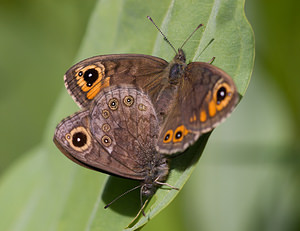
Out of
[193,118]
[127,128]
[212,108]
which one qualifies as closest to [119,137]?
[127,128]

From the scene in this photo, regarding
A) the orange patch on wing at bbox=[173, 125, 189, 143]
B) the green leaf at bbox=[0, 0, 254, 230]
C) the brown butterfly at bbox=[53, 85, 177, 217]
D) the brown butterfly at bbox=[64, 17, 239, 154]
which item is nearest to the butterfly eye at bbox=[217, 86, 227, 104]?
the brown butterfly at bbox=[64, 17, 239, 154]

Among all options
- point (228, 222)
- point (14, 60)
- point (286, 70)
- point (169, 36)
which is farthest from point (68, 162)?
point (14, 60)

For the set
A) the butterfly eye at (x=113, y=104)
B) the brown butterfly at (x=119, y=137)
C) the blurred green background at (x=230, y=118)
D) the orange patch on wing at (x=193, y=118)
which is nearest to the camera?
the orange patch on wing at (x=193, y=118)

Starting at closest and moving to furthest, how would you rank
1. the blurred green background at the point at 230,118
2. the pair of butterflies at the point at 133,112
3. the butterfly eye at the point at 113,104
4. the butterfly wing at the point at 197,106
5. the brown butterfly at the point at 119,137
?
the butterfly wing at the point at 197,106 → the pair of butterflies at the point at 133,112 → the brown butterfly at the point at 119,137 → the butterfly eye at the point at 113,104 → the blurred green background at the point at 230,118

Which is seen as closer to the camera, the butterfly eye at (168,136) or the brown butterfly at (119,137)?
the butterfly eye at (168,136)

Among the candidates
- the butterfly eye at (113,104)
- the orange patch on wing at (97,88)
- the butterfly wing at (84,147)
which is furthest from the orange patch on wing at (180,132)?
the orange patch on wing at (97,88)

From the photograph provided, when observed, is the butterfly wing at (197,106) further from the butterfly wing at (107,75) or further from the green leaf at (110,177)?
the butterfly wing at (107,75)

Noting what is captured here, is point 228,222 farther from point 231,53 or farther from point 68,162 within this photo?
point 231,53

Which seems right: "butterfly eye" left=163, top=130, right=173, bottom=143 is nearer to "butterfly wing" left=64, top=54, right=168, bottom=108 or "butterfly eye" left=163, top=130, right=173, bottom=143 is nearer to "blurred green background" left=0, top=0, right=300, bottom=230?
"butterfly wing" left=64, top=54, right=168, bottom=108
